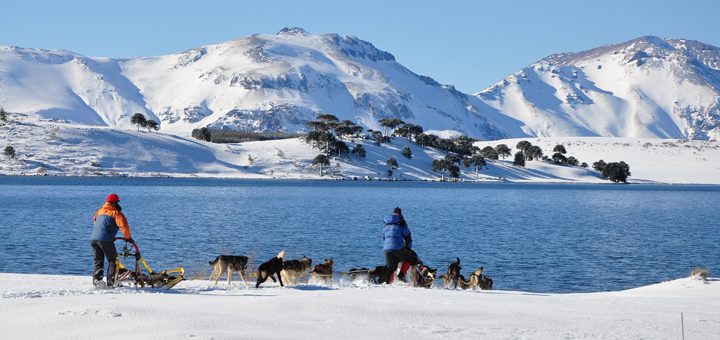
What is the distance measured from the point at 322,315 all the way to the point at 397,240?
5.45 m

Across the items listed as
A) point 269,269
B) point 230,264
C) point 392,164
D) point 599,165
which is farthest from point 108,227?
point 599,165

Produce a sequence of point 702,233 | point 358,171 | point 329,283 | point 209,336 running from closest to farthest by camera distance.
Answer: point 209,336 → point 329,283 → point 702,233 → point 358,171

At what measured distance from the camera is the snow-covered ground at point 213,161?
139875 mm

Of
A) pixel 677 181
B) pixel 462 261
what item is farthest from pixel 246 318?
pixel 677 181

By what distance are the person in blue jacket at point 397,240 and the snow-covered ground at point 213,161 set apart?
135 meters

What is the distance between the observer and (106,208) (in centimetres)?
1352

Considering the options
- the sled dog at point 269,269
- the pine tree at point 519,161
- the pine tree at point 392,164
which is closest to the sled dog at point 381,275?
the sled dog at point 269,269

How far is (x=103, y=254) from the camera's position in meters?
13.9

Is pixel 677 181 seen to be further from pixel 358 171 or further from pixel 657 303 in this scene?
pixel 657 303

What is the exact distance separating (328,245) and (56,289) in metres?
19.7

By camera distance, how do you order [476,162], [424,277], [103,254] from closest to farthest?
[103,254] → [424,277] → [476,162]

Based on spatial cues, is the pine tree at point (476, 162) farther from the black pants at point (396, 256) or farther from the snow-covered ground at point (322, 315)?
the snow-covered ground at point (322, 315)

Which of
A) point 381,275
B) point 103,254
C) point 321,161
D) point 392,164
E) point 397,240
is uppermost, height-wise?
point 392,164

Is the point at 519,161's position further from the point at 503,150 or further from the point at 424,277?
the point at 424,277
